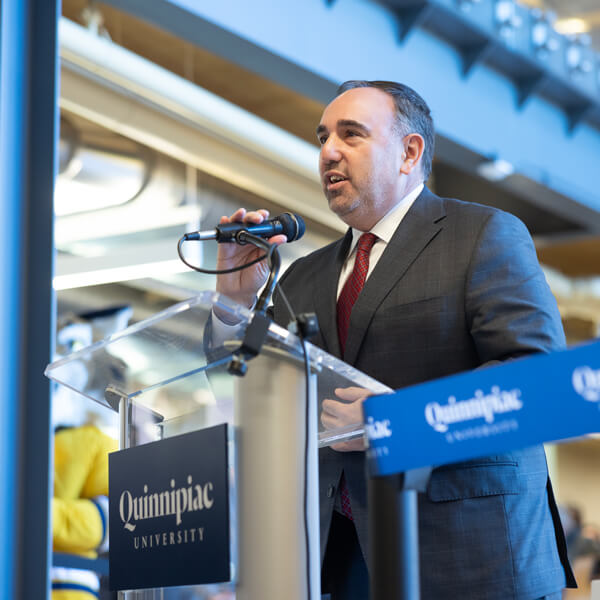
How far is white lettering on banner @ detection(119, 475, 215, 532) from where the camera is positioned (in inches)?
47.4

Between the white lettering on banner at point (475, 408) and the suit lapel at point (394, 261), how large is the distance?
2.47ft

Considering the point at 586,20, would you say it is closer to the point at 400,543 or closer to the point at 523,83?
the point at 523,83

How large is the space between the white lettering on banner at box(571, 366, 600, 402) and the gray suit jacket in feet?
2.07

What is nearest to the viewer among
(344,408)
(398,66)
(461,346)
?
(344,408)

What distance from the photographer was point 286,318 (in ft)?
6.49

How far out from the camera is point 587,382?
0.94 metres

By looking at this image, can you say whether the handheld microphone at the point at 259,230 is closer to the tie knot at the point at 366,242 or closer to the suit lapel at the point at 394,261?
the suit lapel at the point at 394,261

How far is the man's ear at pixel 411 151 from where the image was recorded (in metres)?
2.08

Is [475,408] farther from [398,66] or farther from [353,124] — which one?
[398,66]

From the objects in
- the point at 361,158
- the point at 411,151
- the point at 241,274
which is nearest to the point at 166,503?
the point at 241,274

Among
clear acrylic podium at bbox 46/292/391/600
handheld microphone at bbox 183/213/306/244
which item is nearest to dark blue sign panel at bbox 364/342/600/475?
clear acrylic podium at bbox 46/292/391/600

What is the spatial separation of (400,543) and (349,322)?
0.77 meters

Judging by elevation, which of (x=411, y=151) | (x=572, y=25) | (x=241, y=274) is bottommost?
(x=241, y=274)

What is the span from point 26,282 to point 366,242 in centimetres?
116
